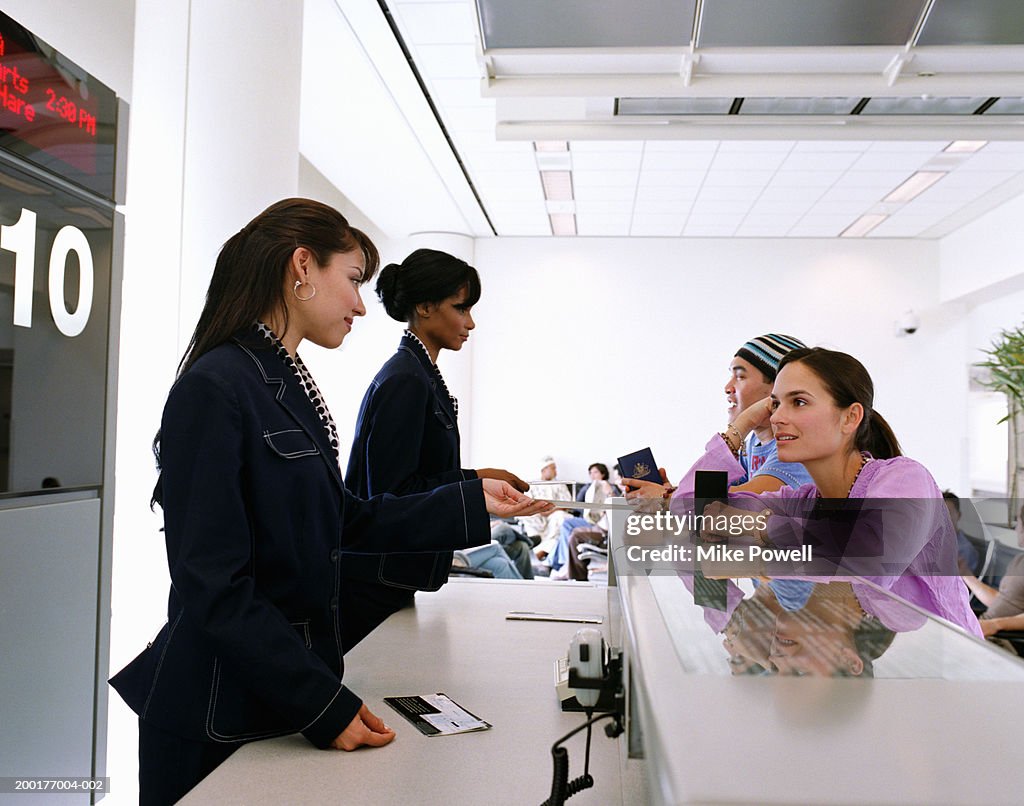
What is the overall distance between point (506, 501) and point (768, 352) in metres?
1.03

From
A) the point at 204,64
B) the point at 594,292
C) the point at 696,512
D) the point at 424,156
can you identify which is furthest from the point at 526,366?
the point at 696,512

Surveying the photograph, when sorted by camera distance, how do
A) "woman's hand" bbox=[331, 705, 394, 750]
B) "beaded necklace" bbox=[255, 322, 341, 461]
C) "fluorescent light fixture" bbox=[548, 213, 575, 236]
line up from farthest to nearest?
1. "fluorescent light fixture" bbox=[548, 213, 575, 236]
2. "beaded necklace" bbox=[255, 322, 341, 461]
3. "woman's hand" bbox=[331, 705, 394, 750]

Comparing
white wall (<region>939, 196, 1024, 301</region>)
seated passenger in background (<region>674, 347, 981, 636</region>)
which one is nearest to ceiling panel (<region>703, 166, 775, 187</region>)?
white wall (<region>939, 196, 1024, 301</region>)

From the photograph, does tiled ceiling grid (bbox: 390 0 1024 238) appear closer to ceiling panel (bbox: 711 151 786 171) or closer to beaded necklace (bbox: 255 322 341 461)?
ceiling panel (bbox: 711 151 786 171)

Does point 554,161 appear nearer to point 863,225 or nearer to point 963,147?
point 963,147

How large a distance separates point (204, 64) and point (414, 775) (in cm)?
234

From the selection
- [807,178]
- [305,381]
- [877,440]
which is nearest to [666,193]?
[807,178]

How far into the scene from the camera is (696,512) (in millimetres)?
1470

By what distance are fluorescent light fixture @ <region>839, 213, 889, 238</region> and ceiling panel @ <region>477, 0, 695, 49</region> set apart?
5.20 metres

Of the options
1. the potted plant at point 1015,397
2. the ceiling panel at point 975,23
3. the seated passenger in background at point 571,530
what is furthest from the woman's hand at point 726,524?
the potted plant at point 1015,397

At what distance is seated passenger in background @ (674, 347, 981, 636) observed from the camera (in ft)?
4.55

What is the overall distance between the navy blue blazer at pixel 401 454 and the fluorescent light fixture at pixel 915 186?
244 inches

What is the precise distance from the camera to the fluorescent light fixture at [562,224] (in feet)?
28.3

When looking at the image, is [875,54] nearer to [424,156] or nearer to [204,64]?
[204,64]
